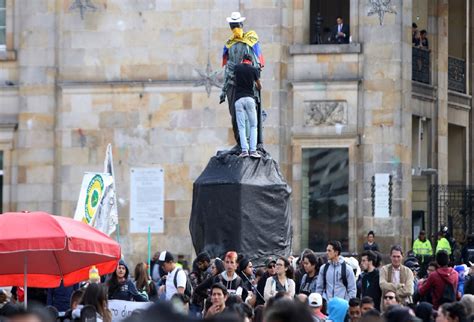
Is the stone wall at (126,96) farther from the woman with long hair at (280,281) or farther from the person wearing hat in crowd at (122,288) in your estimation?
the person wearing hat in crowd at (122,288)

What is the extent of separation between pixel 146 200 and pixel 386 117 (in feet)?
17.3

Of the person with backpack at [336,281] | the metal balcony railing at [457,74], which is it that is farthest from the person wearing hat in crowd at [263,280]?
the metal balcony railing at [457,74]

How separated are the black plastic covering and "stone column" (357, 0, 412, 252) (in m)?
10.6

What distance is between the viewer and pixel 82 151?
3622 centimetres

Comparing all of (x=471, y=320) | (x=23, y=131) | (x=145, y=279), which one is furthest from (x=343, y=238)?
(x=471, y=320)

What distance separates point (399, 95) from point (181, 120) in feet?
15.0

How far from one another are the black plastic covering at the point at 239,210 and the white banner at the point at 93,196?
3.58 m

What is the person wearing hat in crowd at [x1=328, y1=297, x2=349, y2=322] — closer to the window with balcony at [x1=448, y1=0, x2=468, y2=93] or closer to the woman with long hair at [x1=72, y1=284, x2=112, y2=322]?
the woman with long hair at [x1=72, y1=284, x2=112, y2=322]

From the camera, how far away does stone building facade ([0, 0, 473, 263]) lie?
1378 inches

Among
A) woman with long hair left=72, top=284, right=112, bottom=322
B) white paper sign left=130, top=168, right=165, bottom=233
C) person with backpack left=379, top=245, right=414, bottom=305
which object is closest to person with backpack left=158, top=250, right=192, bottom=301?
person with backpack left=379, top=245, right=414, bottom=305

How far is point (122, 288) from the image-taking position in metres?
19.0

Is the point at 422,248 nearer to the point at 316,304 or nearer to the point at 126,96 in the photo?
the point at 126,96

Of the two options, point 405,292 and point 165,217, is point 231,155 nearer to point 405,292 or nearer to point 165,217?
point 405,292

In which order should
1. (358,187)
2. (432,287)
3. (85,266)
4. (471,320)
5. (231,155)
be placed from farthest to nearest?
(358,187)
(231,155)
(432,287)
(85,266)
(471,320)
